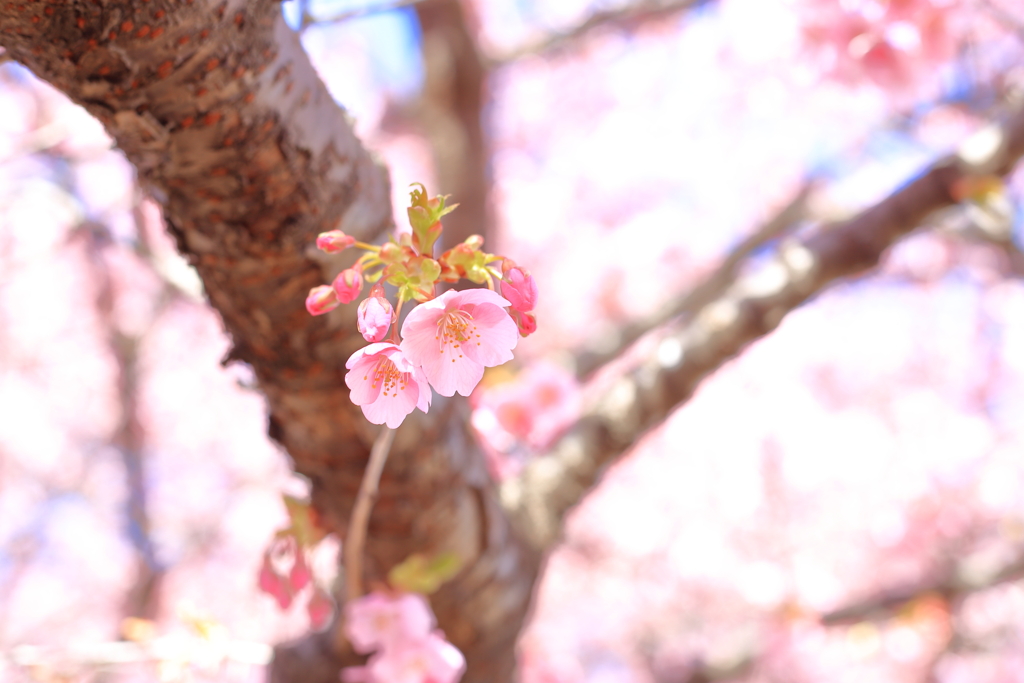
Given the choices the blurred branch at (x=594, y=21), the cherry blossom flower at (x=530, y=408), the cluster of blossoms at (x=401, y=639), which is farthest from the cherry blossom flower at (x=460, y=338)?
the blurred branch at (x=594, y=21)

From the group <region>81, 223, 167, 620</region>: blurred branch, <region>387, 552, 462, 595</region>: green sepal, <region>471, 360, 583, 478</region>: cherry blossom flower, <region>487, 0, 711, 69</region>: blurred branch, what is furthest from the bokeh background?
<region>387, 552, 462, 595</region>: green sepal

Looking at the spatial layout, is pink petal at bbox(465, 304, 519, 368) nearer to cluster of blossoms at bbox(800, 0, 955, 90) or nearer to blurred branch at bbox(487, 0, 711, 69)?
cluster of blossoms at bbox(800, 0, 955, 90)

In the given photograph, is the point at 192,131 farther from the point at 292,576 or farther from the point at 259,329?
the point at 292,576

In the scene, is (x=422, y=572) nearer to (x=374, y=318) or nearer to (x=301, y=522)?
(x=301, y=522)

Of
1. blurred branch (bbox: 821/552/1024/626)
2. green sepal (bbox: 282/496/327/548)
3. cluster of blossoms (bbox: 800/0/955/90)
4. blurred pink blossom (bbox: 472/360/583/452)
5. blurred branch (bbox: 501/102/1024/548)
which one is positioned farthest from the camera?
blurred branch (bbox: 821/552/1024/626)

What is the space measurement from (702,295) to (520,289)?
198 centimetres

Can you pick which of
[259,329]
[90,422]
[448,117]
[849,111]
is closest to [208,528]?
[90,422]

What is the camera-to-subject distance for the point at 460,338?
679 millimetres

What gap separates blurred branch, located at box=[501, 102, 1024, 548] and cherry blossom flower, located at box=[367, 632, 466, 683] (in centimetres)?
38

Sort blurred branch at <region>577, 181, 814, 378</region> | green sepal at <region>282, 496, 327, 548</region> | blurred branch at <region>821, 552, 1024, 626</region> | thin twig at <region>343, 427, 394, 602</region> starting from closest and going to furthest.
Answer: thin twig at <region>343, 427, 394, 602</region> → green sepal at <region>282, 496, 327, 548</region> → blurred branch at <region>577, 181, 814, 378</region> → blurred branch at <region>821, 552, 1024, 626</region>

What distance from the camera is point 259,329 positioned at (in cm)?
96

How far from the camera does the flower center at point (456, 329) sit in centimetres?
67

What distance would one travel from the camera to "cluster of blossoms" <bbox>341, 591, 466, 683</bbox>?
→ 1.25 m

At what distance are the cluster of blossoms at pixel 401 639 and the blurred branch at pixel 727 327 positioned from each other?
38cm
